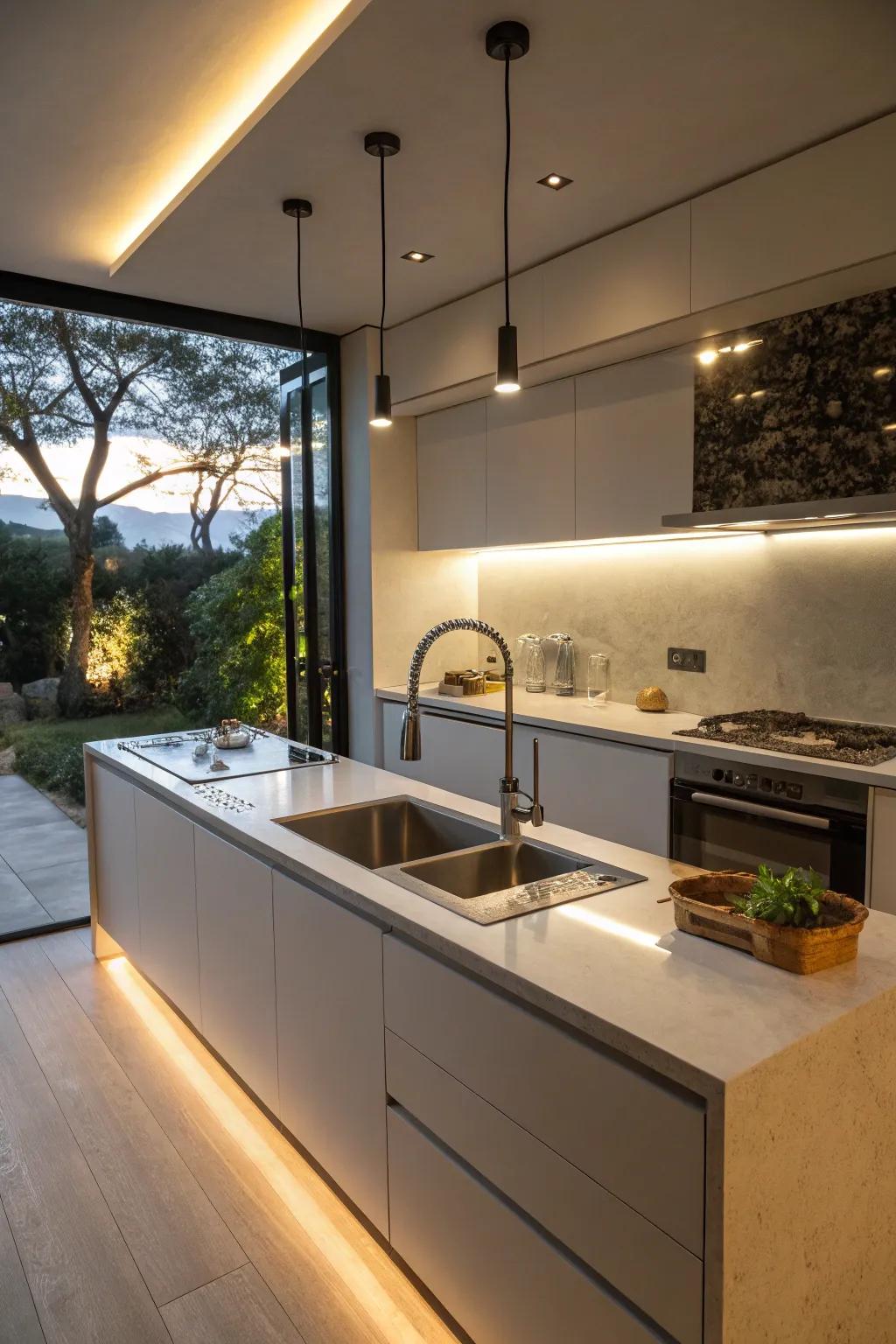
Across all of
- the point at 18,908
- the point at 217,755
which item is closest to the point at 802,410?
the point at 217,755

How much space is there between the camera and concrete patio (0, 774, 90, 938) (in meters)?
3.89

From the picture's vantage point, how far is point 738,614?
11.4ft

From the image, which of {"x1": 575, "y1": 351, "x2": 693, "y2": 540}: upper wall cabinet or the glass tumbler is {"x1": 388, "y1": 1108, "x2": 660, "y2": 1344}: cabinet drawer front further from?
the glass tumbler

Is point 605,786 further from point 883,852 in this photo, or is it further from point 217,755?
point 217,755

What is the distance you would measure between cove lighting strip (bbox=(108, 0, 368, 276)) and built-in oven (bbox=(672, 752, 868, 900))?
220 centimetres

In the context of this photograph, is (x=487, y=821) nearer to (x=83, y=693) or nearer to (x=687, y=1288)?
(x=687, y=1288)

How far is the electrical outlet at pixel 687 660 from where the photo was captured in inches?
142

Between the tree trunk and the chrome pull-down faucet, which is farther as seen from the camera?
the tree trunk

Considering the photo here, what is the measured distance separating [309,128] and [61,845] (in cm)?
305

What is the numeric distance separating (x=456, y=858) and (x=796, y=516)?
144 cm

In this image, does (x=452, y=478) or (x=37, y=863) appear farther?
(x=452, y=478)

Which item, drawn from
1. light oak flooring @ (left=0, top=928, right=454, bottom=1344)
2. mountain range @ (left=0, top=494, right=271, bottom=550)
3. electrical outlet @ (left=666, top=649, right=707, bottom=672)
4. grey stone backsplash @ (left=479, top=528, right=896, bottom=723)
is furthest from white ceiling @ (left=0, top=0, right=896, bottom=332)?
light oak flooring @ (left=0, top=928, right=454, bottom=1344)

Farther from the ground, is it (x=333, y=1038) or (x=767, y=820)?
(x=767, y=820)

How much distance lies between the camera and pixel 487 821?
2.23 metres
